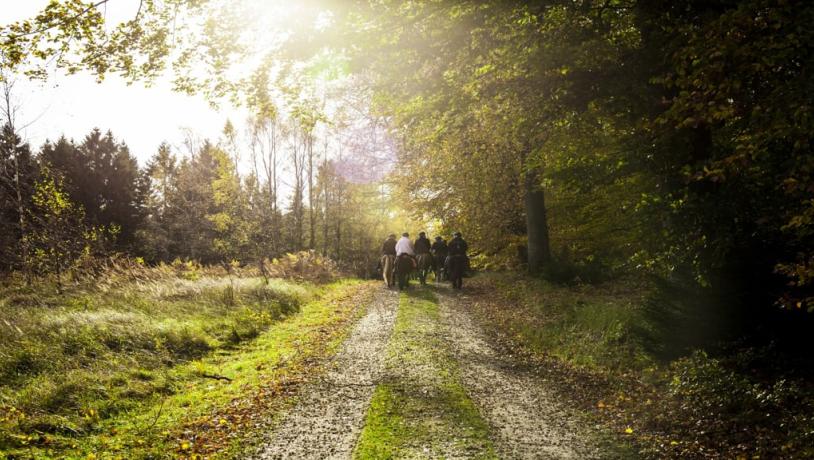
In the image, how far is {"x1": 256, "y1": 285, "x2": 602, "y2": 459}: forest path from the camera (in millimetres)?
5441

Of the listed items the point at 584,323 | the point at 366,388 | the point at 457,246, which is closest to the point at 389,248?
the point at 457,246

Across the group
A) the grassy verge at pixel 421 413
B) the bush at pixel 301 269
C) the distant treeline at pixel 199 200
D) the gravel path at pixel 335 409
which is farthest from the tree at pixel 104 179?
the grassy verge at pixel 421 413

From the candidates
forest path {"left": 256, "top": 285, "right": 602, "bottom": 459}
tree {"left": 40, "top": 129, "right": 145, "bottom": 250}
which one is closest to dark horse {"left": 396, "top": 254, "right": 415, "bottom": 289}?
forest path {"left": 256, "top": 285, "right": 602, "bottom": 459}

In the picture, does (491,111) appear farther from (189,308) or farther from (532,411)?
(189,308)

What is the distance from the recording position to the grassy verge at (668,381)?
5285 mm

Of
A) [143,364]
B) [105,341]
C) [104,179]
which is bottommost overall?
[143,364]

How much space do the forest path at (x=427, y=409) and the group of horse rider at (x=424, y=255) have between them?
25.0ft

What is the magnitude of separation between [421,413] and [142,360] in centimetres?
491

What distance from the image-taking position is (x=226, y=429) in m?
6.00

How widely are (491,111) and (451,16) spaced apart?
2.23 meters

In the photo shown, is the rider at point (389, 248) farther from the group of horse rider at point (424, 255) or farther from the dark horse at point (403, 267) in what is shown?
the dark horse at point (403, 267)

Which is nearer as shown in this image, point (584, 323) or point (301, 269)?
point (584, 323)

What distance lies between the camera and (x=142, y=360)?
8.09m

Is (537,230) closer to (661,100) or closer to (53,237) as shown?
(661,100)
